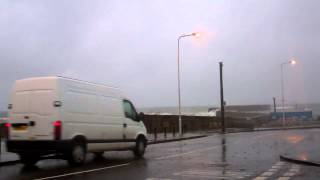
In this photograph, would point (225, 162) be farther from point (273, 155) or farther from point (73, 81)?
point (73, 81)

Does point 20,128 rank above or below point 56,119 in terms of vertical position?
below

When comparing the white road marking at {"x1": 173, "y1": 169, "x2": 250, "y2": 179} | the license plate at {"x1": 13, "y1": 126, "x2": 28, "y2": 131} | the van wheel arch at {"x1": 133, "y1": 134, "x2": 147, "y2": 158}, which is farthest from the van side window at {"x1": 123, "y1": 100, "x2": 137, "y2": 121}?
the white road marking at {"x1": 173, "y1": 169, "x2": 250, "y2": 179}

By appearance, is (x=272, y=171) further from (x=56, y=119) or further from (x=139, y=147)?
(x=139, y=147)

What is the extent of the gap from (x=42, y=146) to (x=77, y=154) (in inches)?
46.5

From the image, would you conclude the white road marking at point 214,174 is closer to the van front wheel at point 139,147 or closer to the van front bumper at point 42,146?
the van front bumper at point 42,146

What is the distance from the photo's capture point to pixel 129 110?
19844 millimetres

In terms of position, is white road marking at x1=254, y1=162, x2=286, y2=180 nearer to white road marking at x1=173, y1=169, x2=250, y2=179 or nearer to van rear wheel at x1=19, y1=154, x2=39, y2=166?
white road marking at x1=173, y1=169, x2=250, y2=179

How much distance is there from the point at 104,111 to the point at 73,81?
196 centimetres

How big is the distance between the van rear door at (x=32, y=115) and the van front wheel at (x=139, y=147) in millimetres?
5011

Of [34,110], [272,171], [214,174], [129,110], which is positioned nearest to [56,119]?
[34,110]

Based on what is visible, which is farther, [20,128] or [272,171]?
[20,128]

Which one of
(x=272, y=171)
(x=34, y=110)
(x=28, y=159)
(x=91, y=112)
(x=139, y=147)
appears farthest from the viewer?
(x=139, y=147)

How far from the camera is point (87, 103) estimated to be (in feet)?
55.9

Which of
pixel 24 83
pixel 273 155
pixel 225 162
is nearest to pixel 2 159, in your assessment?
pixel 24 83
